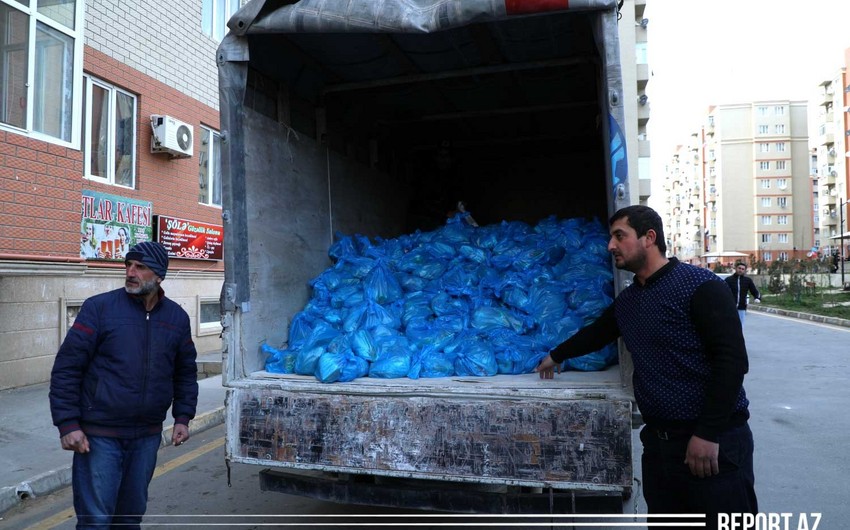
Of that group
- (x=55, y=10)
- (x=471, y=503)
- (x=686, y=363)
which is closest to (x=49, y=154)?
(x=55, y=10)

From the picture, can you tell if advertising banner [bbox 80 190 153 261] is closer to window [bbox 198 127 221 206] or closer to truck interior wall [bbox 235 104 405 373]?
window [bbox 198 127 221 206]

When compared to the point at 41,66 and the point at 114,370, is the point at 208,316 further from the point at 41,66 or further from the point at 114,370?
the point at 114,370

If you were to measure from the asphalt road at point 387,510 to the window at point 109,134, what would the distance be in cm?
463

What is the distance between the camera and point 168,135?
32.7 feet

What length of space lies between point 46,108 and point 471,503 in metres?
6.84

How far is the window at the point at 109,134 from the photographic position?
9.00 metres


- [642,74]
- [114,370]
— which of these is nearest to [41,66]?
[114,370]

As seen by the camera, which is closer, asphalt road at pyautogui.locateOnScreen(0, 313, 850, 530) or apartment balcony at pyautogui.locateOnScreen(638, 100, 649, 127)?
asphalt road at pyautogui.locateOnScreen(0, 313, 850, 530)

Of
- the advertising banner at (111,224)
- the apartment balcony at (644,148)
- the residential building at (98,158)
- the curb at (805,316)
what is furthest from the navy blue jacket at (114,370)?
the apartment balcony at (644,148)

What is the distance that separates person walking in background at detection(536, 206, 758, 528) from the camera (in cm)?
235

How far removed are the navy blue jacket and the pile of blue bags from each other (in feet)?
2.69

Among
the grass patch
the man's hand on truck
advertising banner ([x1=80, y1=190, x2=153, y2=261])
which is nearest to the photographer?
the man's hand on truck

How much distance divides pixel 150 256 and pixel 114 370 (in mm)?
563

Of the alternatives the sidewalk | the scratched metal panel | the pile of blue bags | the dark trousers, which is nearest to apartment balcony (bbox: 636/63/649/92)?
the sidewalk
